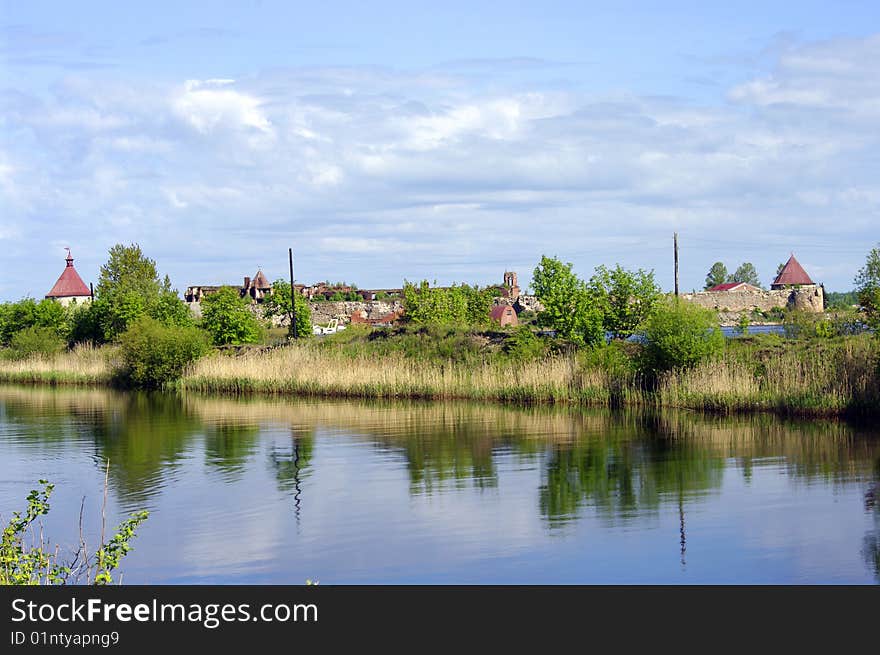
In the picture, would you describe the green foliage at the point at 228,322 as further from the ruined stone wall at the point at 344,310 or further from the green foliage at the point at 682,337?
the ruined stone wall at the point at 344,310

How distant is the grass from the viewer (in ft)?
81.4

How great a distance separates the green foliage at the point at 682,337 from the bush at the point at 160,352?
2077 centimetres

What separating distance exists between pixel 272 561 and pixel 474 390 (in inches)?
772

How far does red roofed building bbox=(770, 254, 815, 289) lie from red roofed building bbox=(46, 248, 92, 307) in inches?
2199

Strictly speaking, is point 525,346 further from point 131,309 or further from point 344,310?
point 344,310

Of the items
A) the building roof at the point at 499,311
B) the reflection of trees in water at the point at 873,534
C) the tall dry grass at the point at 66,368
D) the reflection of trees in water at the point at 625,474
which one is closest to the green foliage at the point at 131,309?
the tall dry grass at the point at 66,368

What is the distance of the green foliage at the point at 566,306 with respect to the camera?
31.7m

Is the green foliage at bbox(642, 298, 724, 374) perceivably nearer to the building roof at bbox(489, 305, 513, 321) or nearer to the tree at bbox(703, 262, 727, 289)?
the building roof at bbox(489, 305, 513, 321)

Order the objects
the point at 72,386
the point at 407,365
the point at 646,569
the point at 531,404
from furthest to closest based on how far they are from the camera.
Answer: the point at 72,386, the point at 407,365, the point at 531,404, the point at 646,569

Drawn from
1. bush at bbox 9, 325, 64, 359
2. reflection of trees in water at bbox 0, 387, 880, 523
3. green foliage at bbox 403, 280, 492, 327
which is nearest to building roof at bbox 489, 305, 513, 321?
green foliage at bbox 403, 280, 492, 327

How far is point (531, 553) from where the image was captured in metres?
12.4

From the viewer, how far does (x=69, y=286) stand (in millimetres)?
79250

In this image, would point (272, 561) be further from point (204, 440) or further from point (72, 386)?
point (72, 386)

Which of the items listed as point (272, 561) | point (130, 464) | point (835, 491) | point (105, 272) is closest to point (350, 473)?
point (130, 464)
